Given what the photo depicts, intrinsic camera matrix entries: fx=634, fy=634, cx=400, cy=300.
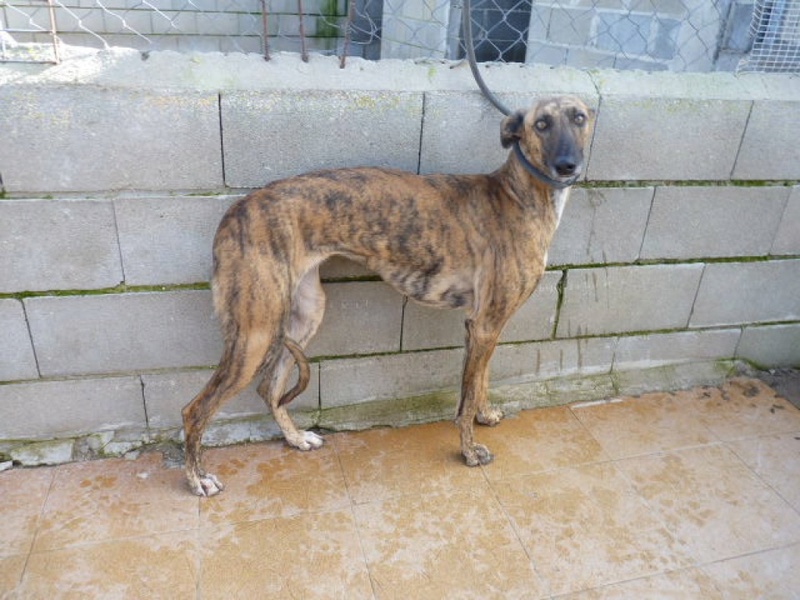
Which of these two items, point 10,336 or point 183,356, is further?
point 183,356

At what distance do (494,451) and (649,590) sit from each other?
928mm

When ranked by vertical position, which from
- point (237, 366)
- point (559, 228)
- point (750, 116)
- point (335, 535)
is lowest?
point (335, 535)

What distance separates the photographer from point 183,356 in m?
2.95

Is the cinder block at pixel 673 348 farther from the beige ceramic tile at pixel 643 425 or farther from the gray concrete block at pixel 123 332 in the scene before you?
the gray concrete block at pixel 123 332

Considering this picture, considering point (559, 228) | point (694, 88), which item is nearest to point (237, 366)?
point (559, 228)

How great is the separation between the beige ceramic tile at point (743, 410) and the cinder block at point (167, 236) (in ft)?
8.92

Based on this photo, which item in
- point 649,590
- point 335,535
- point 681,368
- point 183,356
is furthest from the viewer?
point 681,368

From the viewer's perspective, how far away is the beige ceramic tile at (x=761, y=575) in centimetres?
241

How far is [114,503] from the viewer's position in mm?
2699

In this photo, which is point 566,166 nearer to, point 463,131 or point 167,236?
point 463,131

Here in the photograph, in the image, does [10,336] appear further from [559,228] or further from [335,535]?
[559,228]

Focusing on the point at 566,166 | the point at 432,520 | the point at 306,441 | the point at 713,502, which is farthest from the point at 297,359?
the point at 713,502

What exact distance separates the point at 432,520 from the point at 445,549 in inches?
6.3

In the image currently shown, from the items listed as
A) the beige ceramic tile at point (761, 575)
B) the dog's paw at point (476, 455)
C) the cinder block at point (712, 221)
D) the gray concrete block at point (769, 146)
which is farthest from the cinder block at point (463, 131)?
the beige ceramic tile at point (761, 575)
